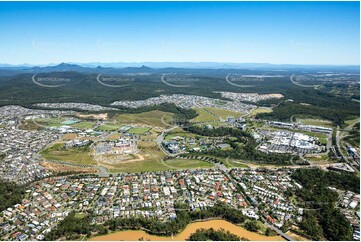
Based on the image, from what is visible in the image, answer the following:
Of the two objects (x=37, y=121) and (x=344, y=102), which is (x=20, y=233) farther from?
(x=344, y=102)

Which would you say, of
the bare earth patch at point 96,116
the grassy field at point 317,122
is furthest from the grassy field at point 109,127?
the grassy field at point 317,122

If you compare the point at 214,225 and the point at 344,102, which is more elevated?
the point at 344,102

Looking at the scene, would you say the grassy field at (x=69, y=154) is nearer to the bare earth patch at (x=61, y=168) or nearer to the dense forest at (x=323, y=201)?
the bare earth patch at (x=61, y=168)

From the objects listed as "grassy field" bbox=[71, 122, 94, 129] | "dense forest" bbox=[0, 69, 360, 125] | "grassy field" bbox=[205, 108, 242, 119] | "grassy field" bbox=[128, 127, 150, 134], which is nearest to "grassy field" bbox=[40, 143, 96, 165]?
"grassy field" bbox=[128, 127, 150, 134]

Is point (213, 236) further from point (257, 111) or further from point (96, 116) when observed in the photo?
point (257, 111)

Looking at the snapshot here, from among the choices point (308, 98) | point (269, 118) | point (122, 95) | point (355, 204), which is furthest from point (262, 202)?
point (122, 95)

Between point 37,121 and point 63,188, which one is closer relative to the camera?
point 63,188

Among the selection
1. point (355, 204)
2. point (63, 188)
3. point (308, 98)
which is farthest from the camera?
point (308, 98)
